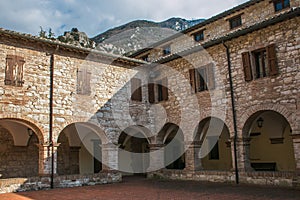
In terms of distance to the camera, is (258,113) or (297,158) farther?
(258,113)

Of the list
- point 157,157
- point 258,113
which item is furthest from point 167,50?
point 258,113

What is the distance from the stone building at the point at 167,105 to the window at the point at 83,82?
0.15 feet

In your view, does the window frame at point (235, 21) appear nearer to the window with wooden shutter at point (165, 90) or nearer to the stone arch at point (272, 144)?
the window with wooden shutter at point (165, 90)

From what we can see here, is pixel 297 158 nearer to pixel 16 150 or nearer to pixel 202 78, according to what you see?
pixel 202 78

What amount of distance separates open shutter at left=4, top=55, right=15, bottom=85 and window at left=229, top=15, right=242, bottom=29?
1179cm

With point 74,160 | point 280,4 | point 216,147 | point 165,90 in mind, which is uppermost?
point 280,4

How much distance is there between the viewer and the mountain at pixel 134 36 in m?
39.2

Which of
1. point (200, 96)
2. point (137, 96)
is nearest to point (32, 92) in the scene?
point (137, 96)

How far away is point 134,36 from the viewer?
146 feet

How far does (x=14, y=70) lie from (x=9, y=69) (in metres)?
0.18

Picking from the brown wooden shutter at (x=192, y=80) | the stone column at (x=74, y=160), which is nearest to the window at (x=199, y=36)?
the brown wooden shutter at (x=192, y=80)

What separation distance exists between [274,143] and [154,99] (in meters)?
6.28

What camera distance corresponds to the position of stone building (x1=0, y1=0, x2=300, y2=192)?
1123cm

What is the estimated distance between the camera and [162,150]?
1589 cm
